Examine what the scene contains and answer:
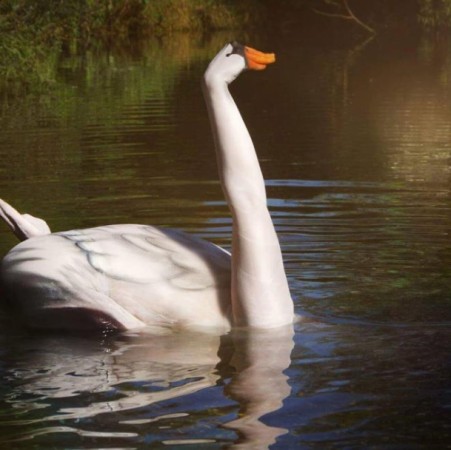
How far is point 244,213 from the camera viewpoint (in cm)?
496

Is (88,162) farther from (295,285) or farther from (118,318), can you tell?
(118,318)

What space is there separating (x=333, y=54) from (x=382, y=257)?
75.9 feet

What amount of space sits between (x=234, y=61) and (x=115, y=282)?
97 centimetres

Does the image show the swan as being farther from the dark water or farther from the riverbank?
the riverbank

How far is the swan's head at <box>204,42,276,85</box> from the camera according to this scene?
4.96 m

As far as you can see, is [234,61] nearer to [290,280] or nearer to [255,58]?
[255,58]

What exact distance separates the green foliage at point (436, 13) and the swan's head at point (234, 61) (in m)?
33.5

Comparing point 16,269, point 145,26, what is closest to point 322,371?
point 16,269

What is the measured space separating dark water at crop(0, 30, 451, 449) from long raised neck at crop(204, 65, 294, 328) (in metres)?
0.21

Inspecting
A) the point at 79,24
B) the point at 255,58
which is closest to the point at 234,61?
the point at 255,58

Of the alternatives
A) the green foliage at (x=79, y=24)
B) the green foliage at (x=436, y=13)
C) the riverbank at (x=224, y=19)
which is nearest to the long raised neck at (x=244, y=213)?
the green foliage at (x=79, y=24)

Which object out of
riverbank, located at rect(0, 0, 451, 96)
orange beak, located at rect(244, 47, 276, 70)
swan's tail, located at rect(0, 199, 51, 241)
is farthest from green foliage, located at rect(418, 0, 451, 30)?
orange beak, located at rect(244, 47, 276, 70)

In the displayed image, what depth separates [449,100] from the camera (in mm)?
16844

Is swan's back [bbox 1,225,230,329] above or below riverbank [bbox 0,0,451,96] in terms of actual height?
below
